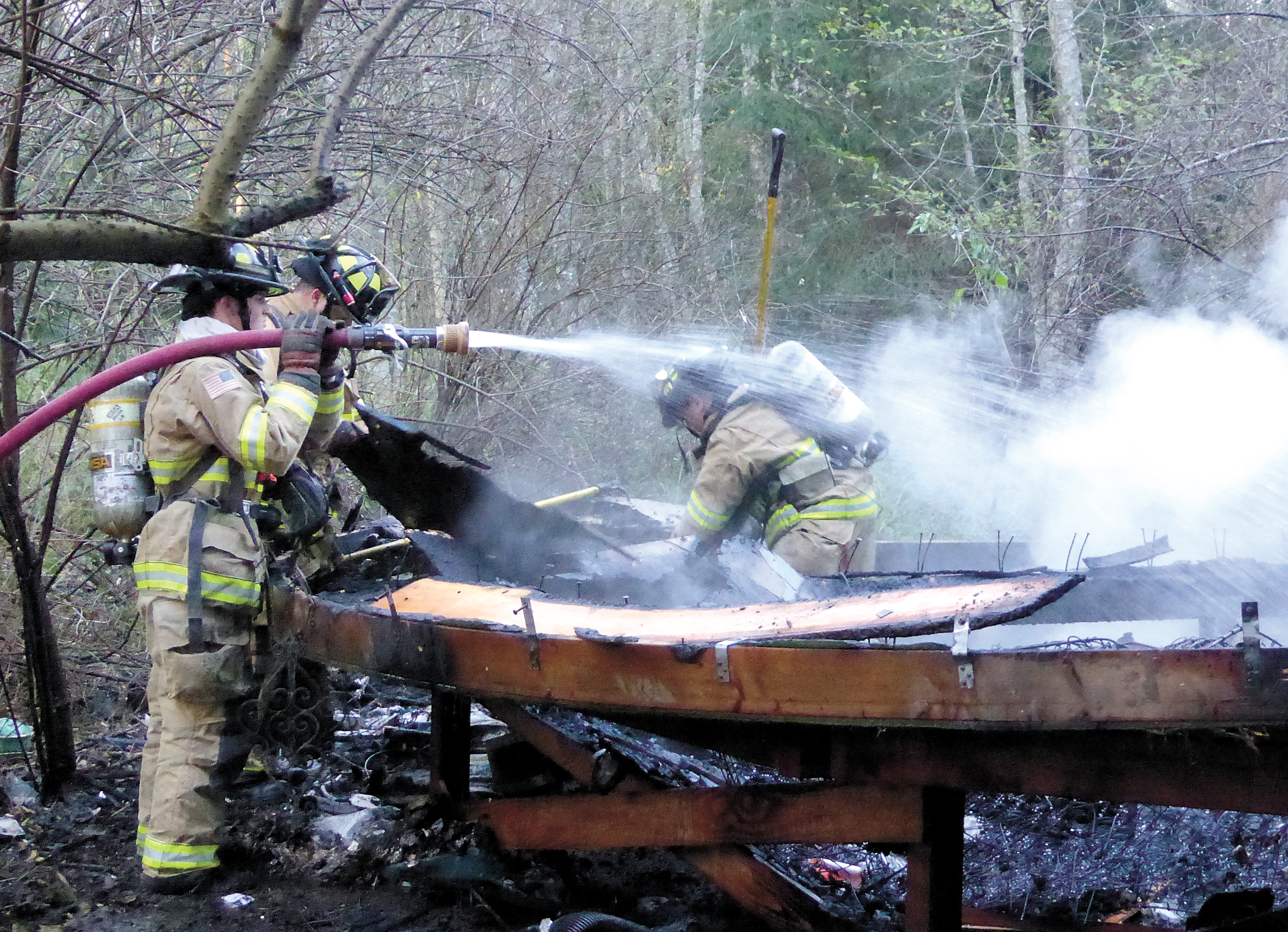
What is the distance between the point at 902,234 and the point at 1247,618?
1165 cm

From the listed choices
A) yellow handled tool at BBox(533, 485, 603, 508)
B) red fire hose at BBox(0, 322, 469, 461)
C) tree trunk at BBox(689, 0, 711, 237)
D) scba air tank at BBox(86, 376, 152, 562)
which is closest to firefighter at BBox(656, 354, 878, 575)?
yellow handled tool at BBox(533, 485, 603, 508)

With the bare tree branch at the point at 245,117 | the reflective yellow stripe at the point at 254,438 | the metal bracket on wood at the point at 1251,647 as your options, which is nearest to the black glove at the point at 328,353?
the reflective yellow stripe at the point at 254,438

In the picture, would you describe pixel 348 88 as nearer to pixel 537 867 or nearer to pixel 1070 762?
pixel 1070 762

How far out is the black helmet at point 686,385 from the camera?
5.02 metres

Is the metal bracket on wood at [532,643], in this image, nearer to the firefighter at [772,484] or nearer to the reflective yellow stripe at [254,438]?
the reflective yellow stripe at [254,438]

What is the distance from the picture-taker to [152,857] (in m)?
3.79

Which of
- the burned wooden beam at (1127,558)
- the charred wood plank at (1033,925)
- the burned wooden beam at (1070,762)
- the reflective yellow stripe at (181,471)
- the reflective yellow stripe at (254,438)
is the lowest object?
the charred wood plank at (1033,925)

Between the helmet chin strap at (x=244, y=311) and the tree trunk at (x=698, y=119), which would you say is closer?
the helmet chin strap at (x=244, y=311)

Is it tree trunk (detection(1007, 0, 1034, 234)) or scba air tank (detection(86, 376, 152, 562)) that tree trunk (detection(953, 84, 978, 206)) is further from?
scba air tank (detection(86, 376, 152, 562))

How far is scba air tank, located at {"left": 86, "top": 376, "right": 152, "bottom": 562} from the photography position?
156 inches

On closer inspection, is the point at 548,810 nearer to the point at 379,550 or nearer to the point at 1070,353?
the point at 379,550

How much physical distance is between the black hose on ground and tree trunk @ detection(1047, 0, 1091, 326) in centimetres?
698

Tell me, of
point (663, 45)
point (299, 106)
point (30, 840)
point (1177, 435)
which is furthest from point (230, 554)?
point (663, 45)

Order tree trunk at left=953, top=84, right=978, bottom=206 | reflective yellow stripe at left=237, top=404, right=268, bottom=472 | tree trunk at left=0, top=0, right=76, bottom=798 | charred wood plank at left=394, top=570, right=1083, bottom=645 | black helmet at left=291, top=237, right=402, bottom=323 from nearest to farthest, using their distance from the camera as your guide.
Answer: charred wood plank at left=394, top=570, right=1083, bottom=645 → reflective yellow stripe at left=237, top=404, right=268, bottom=472 → black helmet at left=291, top=237, right=402, bottom=323 → tree trunk at left=0, top=0, right=76, bottom=798 → tree trunk at left=953, top=84, right=978, bottom=206
